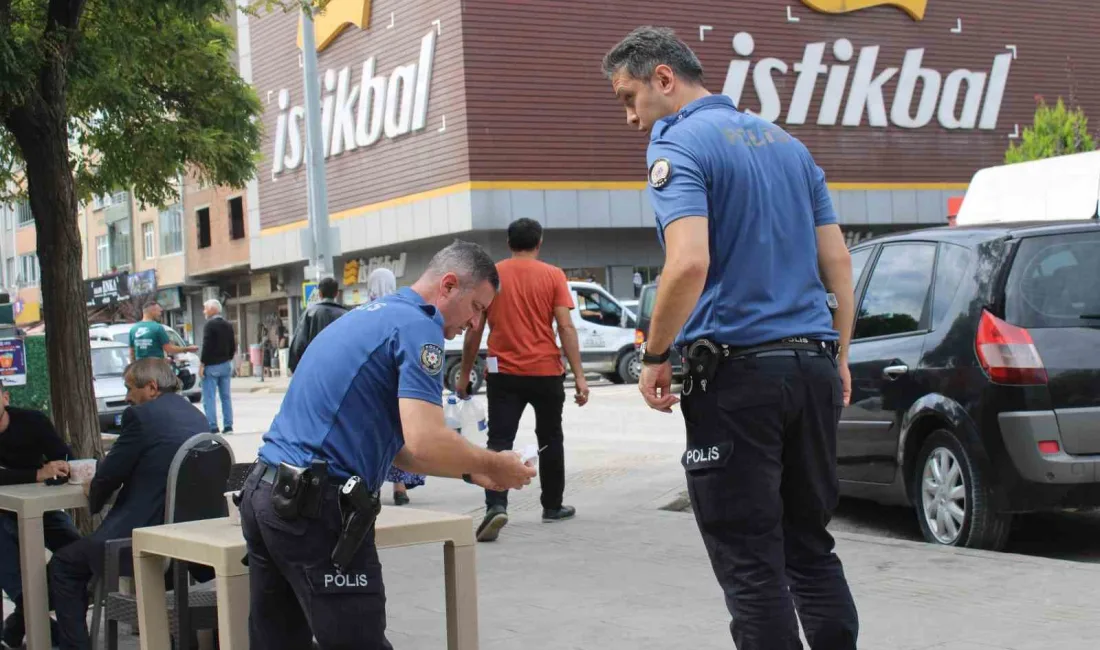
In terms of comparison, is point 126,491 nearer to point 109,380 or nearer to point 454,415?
point 454,415

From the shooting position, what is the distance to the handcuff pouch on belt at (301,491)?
367 cm

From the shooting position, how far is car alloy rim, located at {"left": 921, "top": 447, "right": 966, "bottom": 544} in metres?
7.29

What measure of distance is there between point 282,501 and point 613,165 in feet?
110

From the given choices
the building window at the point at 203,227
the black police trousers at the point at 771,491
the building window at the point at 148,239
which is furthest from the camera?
the building window at the point at 148,239

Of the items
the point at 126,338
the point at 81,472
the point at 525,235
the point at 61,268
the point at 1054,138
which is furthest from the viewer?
the point at 1054,138

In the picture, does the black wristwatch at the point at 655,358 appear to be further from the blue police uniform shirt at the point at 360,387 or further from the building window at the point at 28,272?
the building window at the point at 28,272

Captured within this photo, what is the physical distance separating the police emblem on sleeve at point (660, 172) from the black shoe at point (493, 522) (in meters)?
4.42

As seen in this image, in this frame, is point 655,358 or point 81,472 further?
point 81,472

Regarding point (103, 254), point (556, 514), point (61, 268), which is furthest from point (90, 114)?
point (103, 254)

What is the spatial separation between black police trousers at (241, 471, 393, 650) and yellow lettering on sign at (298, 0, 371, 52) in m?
35.1

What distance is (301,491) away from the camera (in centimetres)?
367

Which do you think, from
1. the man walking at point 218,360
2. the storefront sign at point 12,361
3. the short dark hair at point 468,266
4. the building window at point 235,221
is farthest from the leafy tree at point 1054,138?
the building window at point 235,221

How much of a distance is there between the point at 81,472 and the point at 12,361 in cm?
A: 749

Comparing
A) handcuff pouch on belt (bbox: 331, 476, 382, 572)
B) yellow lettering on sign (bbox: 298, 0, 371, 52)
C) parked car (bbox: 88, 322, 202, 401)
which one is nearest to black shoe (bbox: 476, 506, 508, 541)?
handcuff pouch on belt (bbox: 331, 476, 382, 572)
